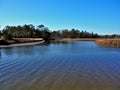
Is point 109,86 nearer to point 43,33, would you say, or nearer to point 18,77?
point 18,77

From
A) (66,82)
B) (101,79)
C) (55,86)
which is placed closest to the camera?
(55,86)

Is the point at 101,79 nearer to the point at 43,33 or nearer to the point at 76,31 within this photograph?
the point at 43,33

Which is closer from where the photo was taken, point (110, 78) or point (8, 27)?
point (110, 78)

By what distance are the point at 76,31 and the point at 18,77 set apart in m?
142

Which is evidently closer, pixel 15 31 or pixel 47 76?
→ pixel 47 76

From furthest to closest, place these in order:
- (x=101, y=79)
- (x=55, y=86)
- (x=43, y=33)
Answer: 1. (x=43, y=33)
2. (x=101, y=79)
3. (x=55, y=86)

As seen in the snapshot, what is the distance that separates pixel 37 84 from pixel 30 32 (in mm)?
102992

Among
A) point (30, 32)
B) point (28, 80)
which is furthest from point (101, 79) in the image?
point (30, 32)

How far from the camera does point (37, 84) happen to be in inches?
368

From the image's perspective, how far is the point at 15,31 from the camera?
113062 mm

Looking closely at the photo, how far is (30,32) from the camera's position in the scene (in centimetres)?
11106

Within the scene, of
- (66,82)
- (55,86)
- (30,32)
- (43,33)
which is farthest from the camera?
(43,33)

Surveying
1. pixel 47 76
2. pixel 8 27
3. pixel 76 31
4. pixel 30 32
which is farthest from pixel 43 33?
pixel 47 76

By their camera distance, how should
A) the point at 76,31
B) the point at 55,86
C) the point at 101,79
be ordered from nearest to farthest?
1. the point at 55,86
2. the point at 101,79
3. the point at 76,31
